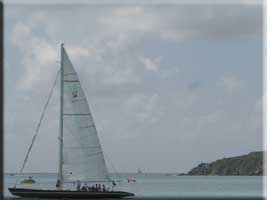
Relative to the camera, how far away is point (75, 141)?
1515 inches

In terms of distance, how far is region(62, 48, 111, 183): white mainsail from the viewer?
38344mm

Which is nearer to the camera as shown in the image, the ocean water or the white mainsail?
the white mainsail

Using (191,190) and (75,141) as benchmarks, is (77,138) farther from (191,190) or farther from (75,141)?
(191,190)

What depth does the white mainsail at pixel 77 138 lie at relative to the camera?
126 ft

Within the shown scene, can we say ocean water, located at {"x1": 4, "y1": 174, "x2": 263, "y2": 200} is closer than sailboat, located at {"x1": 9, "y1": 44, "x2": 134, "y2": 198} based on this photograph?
No

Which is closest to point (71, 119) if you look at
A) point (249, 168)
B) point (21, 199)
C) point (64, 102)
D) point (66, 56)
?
point (64, 102)

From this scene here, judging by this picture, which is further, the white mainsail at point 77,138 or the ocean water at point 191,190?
the ocean water at point 191,190

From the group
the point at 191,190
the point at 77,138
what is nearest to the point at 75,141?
the point at 77,138

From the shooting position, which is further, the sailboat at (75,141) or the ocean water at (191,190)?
the ocean water at (191,190)

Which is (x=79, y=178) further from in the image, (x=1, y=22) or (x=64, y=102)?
(x=1, y=22)

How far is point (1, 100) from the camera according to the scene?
18125mm

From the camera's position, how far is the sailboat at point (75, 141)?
38.3m

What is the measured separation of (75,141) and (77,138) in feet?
0.67

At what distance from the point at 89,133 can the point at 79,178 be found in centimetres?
260
